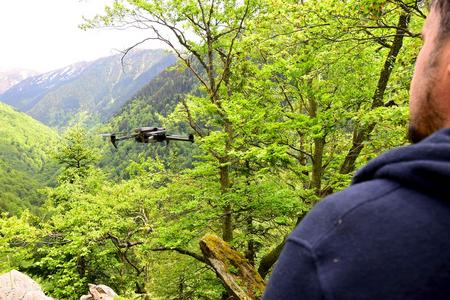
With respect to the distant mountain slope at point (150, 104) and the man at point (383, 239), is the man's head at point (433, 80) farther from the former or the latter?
the distant mountain slope at point (150, 104)

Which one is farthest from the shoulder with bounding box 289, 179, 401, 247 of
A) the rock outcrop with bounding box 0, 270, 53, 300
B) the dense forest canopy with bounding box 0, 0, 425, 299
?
the rock outcrop with bounding box 0, 270, 53, 300

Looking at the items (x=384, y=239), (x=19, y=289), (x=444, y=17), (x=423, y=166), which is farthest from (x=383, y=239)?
(x=19, y=289)

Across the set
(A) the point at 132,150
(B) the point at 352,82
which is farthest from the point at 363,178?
(A) the point at 132,150

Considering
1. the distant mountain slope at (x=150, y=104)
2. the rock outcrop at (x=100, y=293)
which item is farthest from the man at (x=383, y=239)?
the distant mountain slope at (x=150, y=104)

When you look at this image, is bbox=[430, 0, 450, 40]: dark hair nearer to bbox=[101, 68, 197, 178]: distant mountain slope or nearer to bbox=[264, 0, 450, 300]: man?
bbox=[264, 0, 450, 300]: man

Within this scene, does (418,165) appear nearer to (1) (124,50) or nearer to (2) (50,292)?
(1) (124,50)

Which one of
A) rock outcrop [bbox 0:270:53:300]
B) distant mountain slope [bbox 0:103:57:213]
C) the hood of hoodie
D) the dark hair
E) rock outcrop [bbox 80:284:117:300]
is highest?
the dark hair
